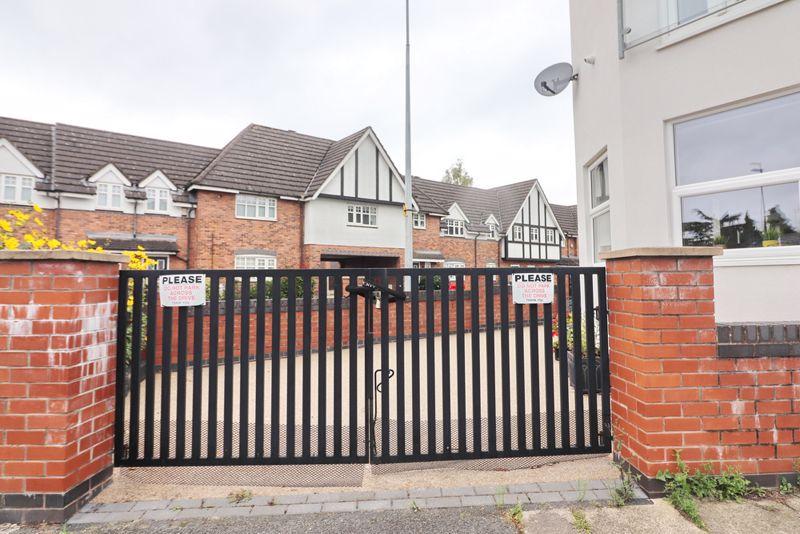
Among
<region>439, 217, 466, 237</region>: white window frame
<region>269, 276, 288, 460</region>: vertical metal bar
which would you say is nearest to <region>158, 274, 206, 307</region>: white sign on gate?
<region>269, 276, 288, 460</region>: vertical metal bar

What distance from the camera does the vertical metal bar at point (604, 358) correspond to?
113 inches

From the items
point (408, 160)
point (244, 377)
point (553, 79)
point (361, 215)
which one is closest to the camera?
point (244, 377)

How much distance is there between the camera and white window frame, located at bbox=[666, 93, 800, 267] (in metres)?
3.59

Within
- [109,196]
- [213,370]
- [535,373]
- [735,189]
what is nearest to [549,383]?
[535,373]

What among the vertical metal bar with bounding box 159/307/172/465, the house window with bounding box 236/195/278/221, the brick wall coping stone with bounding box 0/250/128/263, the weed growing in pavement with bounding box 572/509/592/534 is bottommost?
the weed growing in pavement with bounding box 572/509/592/534

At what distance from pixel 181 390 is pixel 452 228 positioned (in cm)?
2280

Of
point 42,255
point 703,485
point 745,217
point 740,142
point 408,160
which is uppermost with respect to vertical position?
point 408,160

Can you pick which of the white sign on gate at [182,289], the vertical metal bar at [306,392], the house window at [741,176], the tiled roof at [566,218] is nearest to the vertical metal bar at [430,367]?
the vertical metal bar at [306,392]

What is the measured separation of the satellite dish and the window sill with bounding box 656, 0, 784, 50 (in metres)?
1.44

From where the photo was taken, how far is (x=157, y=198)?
51.9 feet

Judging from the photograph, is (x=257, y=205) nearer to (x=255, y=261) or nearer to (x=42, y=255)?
(x=255, y=261)

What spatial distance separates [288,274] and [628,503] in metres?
2.65

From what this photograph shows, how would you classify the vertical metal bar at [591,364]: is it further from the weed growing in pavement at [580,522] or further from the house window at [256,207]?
the house window at [256,207]

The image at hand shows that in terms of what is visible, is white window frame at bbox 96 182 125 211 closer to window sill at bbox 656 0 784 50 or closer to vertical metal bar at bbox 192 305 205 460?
vertical metal bar at bbox 192 305 205 460
